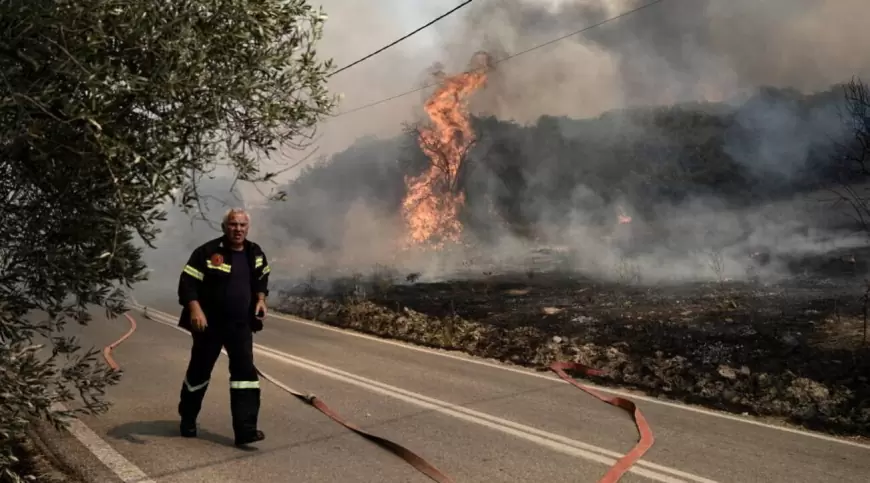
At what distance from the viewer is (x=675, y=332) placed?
28.8ft

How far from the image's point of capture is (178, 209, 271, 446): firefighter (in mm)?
4461

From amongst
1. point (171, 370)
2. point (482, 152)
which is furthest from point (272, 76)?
point (482, 152)

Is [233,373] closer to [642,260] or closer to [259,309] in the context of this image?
[259,309]

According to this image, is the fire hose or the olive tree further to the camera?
the fire hose

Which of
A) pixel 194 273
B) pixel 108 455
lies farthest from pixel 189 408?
pixel 194 273

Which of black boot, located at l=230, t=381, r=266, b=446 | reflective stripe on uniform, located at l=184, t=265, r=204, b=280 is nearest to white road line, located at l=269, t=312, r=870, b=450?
black boot, located at l=230, t=381, r=266, b=446

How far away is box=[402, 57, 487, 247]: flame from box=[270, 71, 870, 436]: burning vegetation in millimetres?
74

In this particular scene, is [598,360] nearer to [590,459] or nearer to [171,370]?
[590,459]

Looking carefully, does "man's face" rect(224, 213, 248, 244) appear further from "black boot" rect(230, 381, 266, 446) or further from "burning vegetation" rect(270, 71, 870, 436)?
"burning vegetation" rect(270, 71, 870, 436)

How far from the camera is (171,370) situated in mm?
7148

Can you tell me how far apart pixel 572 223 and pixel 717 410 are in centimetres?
1843

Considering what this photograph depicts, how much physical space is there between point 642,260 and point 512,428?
13258 millimetres

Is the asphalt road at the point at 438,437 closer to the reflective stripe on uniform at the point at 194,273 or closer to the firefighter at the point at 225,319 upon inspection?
the firefighter at the point at 225,319

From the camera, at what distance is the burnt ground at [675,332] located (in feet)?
20.7
